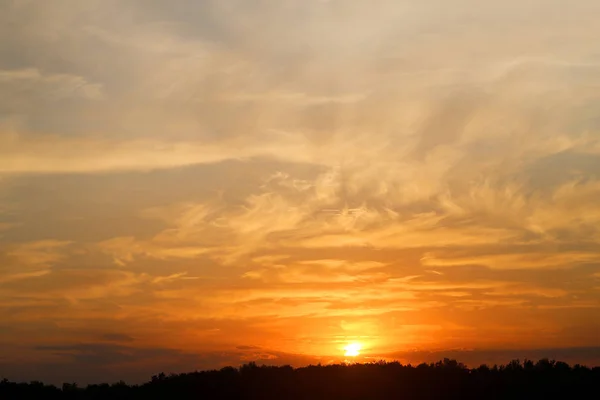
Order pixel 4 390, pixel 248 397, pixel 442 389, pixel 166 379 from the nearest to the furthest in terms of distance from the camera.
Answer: pixel 442 389, pixel 248 397, pixel 166 379, pixel 4 390

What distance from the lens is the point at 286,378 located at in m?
41.4

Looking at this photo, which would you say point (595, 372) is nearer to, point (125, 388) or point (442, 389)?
point (442, 389)

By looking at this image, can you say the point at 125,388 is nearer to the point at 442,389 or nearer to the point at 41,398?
the point at 41,398

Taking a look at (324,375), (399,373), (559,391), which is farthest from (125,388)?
(559,391)

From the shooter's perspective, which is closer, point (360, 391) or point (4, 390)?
point (360, 391)

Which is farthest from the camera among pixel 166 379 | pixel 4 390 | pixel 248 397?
pixel 4 390

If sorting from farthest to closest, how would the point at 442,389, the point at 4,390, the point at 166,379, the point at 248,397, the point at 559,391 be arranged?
the point at 4,390
the point at 166,379
the point at 248,397
the point at 442,389
the point at 559,391

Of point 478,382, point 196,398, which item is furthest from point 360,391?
point 196,398

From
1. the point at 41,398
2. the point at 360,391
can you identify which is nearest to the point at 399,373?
the point at 360,391

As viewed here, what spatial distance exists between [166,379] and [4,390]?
11027 millimetres

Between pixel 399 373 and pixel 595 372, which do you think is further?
Answer: pixel 399 373

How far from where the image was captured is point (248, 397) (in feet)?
131

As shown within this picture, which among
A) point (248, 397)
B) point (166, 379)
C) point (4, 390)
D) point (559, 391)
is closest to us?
point (559, 391)

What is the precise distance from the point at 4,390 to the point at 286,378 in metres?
18.7
